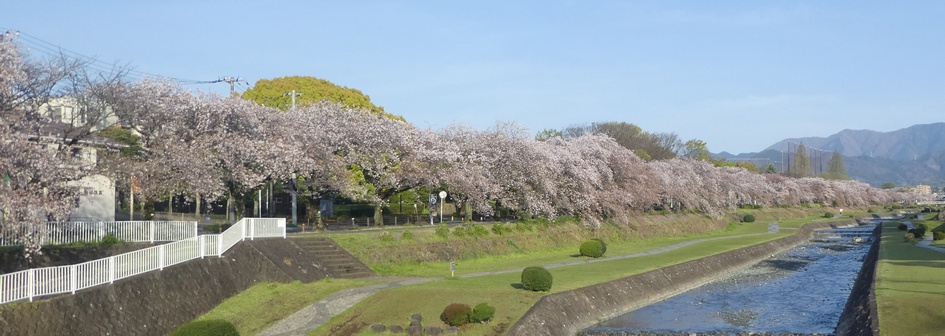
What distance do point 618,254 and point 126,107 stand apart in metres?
32.4

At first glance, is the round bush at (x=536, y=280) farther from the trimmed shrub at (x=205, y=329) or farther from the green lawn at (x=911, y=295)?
the trimmed shrub at (x=205, y=329)

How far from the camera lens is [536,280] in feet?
106

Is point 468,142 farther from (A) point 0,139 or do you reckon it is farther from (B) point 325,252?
(A) point 0,139

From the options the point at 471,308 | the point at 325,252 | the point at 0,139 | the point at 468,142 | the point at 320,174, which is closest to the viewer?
the point at 0,139

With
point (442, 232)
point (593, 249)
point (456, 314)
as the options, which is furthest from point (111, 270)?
point (593, 249)

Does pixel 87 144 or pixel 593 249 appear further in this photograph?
pixel 593 249

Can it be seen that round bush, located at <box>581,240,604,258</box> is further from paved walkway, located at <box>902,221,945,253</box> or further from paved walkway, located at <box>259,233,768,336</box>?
paved walkway, located at <box>902,221,945,253</box>

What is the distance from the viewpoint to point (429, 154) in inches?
2239

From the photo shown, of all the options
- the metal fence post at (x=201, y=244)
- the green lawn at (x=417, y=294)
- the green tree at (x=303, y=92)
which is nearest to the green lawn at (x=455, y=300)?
the green lawn at (x=417, y=294)

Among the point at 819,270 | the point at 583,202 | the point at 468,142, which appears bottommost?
the point at 819,270

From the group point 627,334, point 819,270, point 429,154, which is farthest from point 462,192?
point 627,334

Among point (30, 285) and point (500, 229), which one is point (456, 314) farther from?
point (500, 229)

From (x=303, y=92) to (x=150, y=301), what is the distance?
48.9 m

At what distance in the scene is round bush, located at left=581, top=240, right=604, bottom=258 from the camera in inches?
2063
